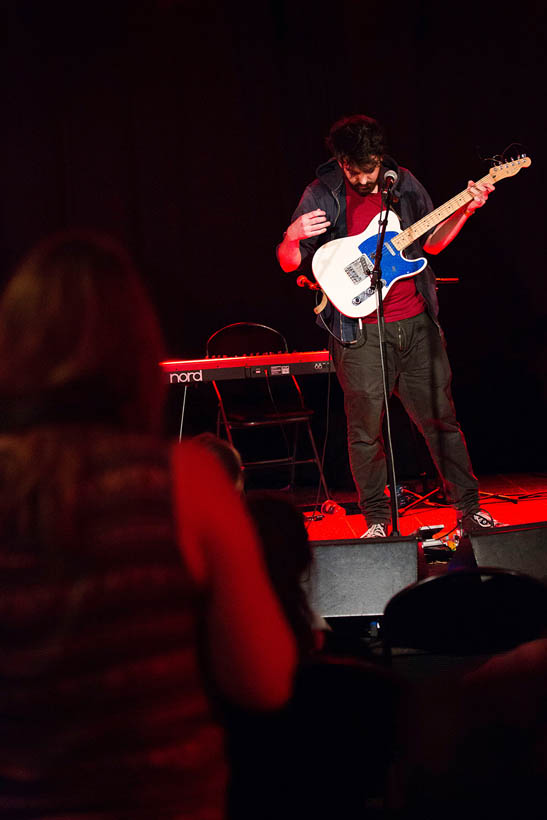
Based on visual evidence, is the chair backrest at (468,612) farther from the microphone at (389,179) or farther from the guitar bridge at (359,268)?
the guitar bridge at (359,268)

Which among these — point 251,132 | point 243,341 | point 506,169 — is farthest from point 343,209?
point 251,132

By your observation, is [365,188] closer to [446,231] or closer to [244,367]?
[446,231]

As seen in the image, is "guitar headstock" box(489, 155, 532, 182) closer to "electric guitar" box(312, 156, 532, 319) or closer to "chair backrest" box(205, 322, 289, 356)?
"electric guitar" box(312, 156, 532, 319)

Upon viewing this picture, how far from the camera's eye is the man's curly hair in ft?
12.8

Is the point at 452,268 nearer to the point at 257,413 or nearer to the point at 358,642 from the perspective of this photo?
the point at 257,413

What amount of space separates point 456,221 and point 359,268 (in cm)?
53

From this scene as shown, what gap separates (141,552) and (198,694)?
0.24m

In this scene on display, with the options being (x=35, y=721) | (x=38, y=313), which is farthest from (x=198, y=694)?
(x=38, y=313)

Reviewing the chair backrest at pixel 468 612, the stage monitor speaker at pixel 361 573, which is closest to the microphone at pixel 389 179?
the stage monitor speaker at pixel 361 573

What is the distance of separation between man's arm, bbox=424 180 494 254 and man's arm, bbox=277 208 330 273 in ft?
1.85

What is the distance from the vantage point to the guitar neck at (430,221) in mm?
3951

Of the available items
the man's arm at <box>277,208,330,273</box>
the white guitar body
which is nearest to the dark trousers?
the white guitar body

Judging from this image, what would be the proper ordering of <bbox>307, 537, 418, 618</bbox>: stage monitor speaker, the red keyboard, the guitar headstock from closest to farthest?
<bbox>307, 537, 418, 618</bbox>: stage monitor speaker, the guitar headstock, the red keyboard

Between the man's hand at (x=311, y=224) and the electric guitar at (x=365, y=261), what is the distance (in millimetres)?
204
